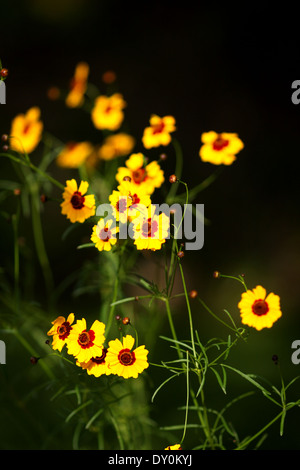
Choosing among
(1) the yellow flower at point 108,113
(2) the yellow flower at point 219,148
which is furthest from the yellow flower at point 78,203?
(1) the yellow flower at point 108,113

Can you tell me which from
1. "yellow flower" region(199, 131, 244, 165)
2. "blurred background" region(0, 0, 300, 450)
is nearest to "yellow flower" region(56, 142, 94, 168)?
"yellow flower" region(199, 131, 244, 165)

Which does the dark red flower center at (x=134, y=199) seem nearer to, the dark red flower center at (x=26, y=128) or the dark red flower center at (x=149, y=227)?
the dark red flower center at (x=149, y=227)

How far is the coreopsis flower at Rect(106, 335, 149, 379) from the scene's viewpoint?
0.77m

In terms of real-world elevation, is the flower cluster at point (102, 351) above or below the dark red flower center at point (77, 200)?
below

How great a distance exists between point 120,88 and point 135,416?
1843 mm

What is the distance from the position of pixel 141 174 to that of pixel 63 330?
0.30m

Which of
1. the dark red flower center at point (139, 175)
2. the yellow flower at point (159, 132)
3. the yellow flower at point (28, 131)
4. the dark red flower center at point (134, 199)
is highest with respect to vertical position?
the yellow flower at point (28, 131)

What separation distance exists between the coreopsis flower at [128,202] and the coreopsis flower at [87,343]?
6.1 inches

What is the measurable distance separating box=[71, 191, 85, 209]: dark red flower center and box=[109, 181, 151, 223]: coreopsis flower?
5cm

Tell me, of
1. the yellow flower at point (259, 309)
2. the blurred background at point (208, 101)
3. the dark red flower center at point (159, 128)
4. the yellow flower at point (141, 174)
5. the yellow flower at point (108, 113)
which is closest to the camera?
the yellow flower at point (259, 309)

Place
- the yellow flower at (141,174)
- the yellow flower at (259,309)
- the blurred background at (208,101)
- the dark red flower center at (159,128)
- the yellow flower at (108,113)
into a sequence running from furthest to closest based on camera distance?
1. the blurred background at (208,101)
2. the yellow flower at (108,113)
3. the dark red flower center at (159,128)
4. the yellow flower at (141,174)
5. the yellow flower at (259,309)

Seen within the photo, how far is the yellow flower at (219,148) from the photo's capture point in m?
0.98

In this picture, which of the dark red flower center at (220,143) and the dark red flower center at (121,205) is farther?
the dark red flower center at (220,143)

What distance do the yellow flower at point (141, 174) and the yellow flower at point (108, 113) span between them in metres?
0.24
